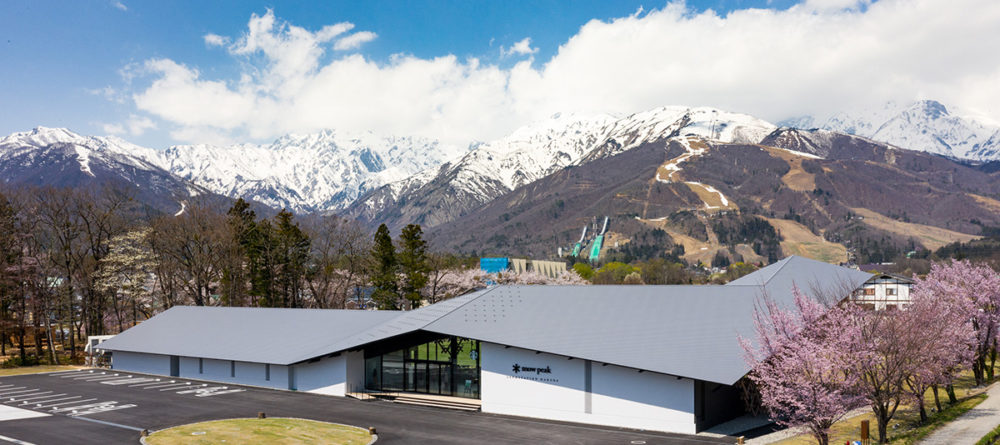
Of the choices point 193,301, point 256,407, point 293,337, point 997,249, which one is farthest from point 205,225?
point 997,249

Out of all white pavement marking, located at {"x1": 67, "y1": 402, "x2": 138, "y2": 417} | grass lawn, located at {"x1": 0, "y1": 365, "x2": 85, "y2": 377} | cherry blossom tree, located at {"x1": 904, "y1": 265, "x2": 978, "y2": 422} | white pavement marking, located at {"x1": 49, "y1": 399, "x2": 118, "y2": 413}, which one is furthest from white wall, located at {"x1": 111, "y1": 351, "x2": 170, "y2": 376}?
cherry blossom tree, located at {"x1": 904, "y1": 265, "x2": 978, "y2": 422}

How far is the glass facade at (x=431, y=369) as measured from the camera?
3962 centimetres

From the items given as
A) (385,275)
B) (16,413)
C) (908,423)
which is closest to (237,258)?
(385,275)

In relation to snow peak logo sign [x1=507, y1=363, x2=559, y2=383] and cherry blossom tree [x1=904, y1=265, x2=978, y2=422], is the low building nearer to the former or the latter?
snow peak logo sign [x1=507, y1=363, x2=559, y2=383]

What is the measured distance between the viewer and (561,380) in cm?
3581

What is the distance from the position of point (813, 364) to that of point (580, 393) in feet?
44.5

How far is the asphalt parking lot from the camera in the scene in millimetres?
→ 31344

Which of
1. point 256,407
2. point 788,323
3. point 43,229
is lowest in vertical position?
point 256,407

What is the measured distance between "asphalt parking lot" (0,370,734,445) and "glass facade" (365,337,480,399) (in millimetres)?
1855

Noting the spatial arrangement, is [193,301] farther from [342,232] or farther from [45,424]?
[45,424]

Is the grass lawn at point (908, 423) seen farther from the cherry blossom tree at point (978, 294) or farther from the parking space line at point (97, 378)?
the parking space line at point (97, 378)

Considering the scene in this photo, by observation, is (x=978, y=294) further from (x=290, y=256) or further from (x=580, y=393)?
(x=290, y=256)

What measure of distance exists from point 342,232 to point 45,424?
182 feet

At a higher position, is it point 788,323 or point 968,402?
point 788,323
